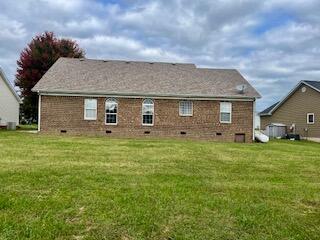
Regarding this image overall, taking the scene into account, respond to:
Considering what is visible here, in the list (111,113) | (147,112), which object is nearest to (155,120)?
(147,112)

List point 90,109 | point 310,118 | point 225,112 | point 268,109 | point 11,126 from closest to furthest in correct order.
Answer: point 90,109, point 225,112, point 11,126, point 310,118, point 268,109

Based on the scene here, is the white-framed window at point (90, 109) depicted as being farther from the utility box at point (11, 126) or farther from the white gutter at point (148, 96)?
the utility box at point (11, 126)

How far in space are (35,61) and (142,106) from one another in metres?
17.6

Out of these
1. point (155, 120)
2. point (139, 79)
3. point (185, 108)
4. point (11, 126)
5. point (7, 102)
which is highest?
point (139, 79)

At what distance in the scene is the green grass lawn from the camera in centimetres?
589

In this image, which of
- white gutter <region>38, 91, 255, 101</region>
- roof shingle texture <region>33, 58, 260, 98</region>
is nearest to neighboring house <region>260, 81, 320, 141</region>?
roof shingle texture <region>33, 58, 260, 98</region>

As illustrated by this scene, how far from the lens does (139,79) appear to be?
29.7m

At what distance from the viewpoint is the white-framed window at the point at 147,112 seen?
92.3ft

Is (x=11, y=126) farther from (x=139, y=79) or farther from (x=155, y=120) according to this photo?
(x=155, y=120)

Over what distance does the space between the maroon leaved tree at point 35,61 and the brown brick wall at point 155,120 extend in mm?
14630

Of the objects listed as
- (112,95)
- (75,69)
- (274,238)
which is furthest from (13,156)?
(75,69)

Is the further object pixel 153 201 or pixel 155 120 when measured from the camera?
pixel 155 120

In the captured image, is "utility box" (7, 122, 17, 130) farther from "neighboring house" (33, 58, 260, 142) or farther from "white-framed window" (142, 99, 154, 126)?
"white-framed window" (142, 99, 154, 126)

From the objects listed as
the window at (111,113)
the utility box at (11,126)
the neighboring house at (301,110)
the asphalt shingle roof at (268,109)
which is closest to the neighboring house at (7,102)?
the utility box at (11,126)
